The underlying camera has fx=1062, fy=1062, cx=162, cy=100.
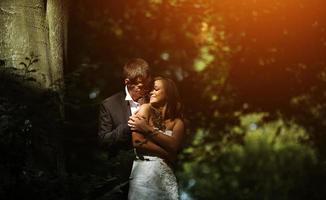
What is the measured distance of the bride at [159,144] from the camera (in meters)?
7.82

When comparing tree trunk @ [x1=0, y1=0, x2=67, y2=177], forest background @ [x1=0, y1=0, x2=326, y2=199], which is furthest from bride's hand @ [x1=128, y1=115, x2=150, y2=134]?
forest background @ [x1=0, y1=0, x2=326, y2=199]

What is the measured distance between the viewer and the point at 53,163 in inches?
268

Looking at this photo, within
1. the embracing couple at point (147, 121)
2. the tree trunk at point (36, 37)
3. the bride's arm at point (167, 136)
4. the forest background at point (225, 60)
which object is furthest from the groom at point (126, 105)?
the forest background at point (225, 60)

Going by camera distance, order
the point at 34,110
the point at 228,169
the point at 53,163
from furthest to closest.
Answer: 1. the point at 228,169
2. the point at 53,163
3. the point at 34,110

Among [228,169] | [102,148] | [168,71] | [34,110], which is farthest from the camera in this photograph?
[228,169]

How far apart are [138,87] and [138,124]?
0.35 m

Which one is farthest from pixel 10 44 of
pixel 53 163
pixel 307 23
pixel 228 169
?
pixel 228 169

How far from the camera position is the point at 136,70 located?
7.80 m

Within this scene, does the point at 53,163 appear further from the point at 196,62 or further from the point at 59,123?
the point at 196,62

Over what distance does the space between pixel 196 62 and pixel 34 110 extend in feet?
32.7

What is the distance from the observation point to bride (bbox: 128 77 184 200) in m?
7.82

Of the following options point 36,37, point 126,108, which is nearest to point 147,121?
point 126,108

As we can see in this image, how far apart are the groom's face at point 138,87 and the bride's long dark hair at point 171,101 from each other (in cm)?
13

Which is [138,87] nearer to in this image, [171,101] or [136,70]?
[136,70]
